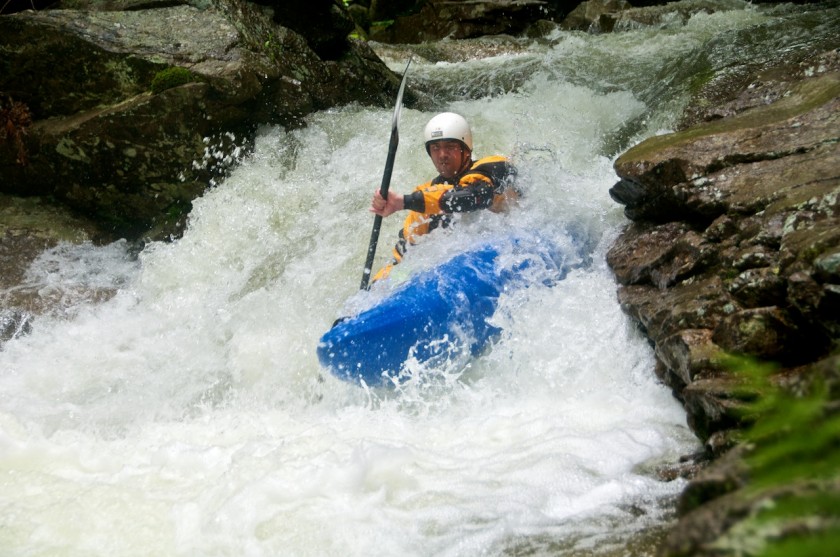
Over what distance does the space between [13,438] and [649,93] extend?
5.65 m

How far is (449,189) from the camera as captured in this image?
4.35m

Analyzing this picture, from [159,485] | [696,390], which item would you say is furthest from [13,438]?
[696,390]

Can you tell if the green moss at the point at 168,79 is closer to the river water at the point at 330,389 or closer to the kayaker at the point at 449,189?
the river water at the point at 330,389

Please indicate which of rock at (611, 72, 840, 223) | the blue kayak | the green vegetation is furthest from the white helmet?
the green vegetation

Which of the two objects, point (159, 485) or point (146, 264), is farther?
point (146, 264)

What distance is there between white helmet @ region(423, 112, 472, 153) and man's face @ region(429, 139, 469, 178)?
34 millimetres

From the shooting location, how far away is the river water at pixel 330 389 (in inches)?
92.0

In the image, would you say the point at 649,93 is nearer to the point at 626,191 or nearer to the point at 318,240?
the point at 626,191

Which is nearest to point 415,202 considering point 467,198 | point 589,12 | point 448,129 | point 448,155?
point 467,198

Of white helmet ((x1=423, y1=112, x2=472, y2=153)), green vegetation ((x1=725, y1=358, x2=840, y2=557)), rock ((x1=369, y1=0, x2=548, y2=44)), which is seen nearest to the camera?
green vegetation ((x1=725, y1=358, x2=840, y2=557))

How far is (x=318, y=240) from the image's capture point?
5230 millimetres

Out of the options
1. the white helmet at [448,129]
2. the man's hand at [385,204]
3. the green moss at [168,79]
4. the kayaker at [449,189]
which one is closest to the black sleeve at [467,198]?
the kayaker at [449,189]

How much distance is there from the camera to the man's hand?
4238 mm

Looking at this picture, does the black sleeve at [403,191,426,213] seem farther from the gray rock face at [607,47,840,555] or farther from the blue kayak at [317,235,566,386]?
the gray rock face at [607,47,840,555]
